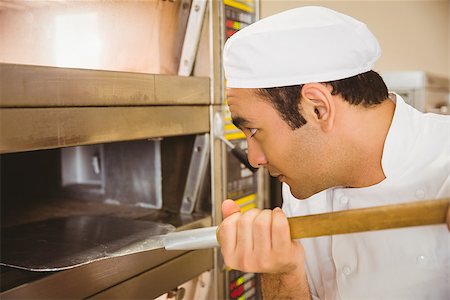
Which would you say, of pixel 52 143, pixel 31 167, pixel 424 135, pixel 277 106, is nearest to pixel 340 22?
pixel 277 106

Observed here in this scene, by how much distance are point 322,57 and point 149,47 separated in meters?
0.54

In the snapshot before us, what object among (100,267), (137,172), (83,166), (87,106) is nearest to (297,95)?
(87,106)

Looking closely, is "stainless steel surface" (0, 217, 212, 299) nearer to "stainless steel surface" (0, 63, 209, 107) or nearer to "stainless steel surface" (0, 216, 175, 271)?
"stainless steel surface" (0, 216, 175, 271)

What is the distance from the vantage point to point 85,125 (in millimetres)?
1051

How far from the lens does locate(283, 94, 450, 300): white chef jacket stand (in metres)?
1.14

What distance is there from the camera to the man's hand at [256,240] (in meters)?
0.94

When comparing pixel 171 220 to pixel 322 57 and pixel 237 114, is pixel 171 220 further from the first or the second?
pixel 322 57

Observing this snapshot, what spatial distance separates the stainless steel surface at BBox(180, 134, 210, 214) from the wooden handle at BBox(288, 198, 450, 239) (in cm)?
65

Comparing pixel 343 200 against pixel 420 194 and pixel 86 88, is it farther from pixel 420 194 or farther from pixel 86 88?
pixel 86 88

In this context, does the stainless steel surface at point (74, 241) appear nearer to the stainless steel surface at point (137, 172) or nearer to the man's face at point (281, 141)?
the stainless steel surface at point (137, 172)

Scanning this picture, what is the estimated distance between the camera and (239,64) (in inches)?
44.7

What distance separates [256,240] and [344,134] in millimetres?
355

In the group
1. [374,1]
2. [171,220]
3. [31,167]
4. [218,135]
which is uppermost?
[374,1]

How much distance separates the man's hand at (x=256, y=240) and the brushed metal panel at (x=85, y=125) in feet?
1.17
